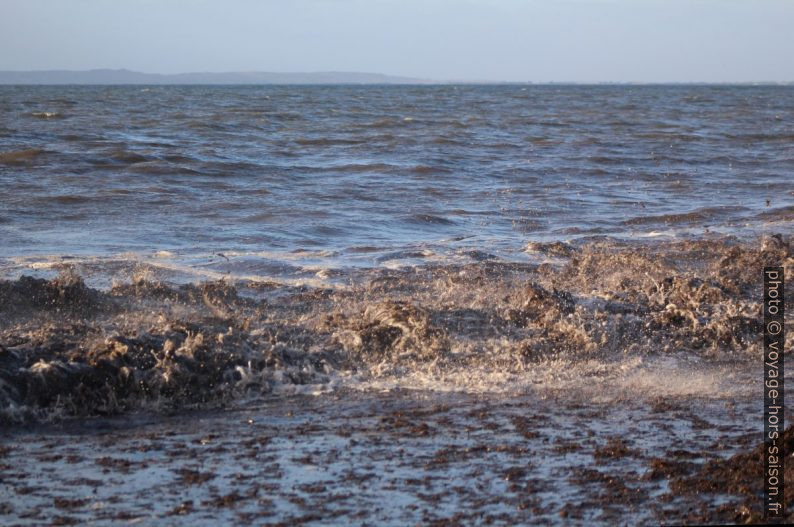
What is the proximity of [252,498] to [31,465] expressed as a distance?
950 mm

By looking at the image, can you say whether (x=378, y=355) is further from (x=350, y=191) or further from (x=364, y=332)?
(x=350, y=191)

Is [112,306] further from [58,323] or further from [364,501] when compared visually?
[364,501]

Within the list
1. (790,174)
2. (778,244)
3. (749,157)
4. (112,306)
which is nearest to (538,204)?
(778,244)

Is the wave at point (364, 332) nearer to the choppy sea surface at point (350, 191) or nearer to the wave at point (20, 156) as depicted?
the choppy sea surface at point (350, 191)

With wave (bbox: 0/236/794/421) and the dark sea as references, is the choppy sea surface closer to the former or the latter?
the dark sea

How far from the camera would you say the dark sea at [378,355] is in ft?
11.4

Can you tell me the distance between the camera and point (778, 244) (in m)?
9.15

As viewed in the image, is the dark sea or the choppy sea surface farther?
the choppy sea surface

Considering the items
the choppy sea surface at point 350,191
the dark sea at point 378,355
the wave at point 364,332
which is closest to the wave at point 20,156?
the choppy sea surface at point 350,191

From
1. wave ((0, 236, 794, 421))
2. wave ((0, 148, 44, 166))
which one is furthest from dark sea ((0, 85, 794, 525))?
wave ((0, 148, 44, 166))

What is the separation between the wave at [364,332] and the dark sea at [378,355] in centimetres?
2

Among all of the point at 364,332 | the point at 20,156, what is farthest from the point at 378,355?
the point at 20,156

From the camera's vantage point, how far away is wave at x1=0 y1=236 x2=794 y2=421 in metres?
4.84

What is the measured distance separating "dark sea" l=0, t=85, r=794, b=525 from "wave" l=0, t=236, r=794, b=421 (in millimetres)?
23
